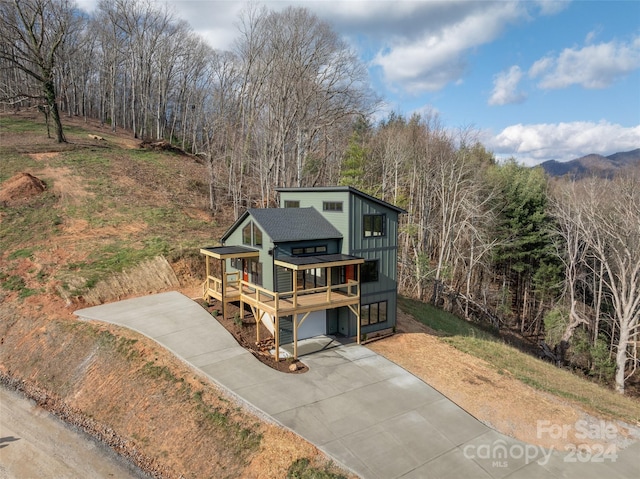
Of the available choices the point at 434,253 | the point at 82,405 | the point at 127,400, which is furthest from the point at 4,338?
the point at 434,253

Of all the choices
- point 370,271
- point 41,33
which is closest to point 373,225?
point 370,271

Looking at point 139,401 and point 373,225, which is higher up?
point 373,225

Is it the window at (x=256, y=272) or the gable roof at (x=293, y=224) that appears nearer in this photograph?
the gable roof at (x=293, y=224)

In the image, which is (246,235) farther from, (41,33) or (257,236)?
(41,33)

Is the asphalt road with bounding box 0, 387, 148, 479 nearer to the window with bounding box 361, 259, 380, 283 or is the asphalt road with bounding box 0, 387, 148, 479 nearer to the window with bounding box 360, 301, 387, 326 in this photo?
the window with bounding box 360, 301, 387, 326

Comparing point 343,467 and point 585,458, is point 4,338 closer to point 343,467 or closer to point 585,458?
point 343,467

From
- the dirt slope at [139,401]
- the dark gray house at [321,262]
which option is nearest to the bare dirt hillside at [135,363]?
the dirt slope at [139,401]

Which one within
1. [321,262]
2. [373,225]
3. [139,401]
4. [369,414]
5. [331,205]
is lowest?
[139,401]

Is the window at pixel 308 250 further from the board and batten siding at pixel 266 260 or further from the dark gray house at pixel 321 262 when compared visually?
the board and batten siding at pixel 266 260
